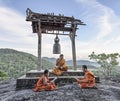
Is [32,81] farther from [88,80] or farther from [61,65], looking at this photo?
[88,80]

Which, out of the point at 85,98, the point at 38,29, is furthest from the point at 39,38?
the point at 85,98

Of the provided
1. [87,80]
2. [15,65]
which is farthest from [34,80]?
[15,65]

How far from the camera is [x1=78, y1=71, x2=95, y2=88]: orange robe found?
43.3 ft

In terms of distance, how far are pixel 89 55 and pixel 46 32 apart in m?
27.5

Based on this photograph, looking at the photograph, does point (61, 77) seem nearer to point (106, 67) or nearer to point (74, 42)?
point (74, 42)

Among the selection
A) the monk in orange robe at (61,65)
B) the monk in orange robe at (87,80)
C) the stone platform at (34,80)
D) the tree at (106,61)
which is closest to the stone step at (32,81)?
the stone platform at (34,80)

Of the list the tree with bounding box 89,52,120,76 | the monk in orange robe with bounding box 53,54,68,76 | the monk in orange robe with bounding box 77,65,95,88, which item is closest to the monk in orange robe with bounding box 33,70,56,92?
the monk in orange robe with bounding box 77,65,95,88

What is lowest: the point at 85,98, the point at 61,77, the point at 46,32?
the point at 85,98

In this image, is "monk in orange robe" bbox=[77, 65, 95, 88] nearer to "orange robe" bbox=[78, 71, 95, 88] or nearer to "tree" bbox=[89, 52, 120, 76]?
"orange robe" bbox=[78, 71, 95, 88]

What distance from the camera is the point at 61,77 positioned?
1495 centimetres

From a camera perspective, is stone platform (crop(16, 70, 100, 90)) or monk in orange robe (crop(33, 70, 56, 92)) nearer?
monk in orange robe (crop(33, 70, 56, 92))

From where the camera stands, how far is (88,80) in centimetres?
1322

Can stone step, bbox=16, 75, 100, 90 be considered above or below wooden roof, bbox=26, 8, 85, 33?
below

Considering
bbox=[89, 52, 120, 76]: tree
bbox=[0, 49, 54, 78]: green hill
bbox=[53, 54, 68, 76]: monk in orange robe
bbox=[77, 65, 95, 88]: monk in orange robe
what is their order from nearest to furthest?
bbox=[77, 65, 95, 88]: monk in orange robe, bbox=[53, 54, 68, 76]: monk in orange robe, bbox=[89, 52, 120, 76]: tree, bbox=[0, 49, 54, 78]: green hill
